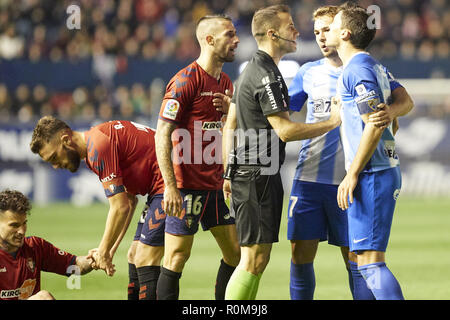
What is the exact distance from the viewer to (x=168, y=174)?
590cm

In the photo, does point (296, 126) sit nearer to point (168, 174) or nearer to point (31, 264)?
point (168, 174)

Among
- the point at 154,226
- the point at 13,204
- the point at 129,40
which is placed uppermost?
the point at 129,40

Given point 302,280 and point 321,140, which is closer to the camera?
point 302,280

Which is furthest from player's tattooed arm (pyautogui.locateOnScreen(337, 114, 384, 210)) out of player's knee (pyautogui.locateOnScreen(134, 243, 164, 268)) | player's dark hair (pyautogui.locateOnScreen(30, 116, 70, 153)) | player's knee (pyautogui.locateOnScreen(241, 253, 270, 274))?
player's dark hair (pyautogui.locateOnScreen(30, 116, 70, 153))

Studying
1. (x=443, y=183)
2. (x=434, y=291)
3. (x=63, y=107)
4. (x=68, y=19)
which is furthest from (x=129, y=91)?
(x=434, y=291)

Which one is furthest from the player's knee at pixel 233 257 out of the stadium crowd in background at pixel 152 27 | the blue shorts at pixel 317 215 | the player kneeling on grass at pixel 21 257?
the stadium crowd in background at pixel 152 27

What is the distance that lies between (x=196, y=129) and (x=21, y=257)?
174 cm

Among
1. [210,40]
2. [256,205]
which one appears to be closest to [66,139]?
[210,40]

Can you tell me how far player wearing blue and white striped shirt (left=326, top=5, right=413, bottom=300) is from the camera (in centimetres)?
520

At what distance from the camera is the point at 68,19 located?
2033 cm

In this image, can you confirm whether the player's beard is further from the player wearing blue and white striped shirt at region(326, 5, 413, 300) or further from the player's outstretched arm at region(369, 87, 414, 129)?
the player's outstretched arm at region(369, 87, 414, 129)

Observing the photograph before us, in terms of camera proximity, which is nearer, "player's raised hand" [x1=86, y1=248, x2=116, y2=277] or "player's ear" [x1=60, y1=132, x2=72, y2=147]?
"player's raised hand" [x1=86, y1=248, x2=116, y2=277]

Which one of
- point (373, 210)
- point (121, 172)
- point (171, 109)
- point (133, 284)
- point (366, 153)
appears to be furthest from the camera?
point (133, 284)

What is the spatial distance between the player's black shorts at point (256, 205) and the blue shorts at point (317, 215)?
744 millimetres
